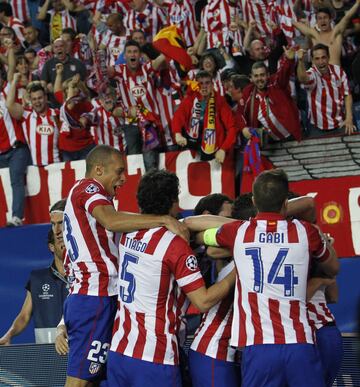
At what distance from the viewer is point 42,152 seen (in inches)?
478

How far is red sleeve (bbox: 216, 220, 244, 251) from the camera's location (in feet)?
18.2

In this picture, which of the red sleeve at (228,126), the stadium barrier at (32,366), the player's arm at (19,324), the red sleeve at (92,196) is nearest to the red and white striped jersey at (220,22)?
the red sleeve at (228,126)

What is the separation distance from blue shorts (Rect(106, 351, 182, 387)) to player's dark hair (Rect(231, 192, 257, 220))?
3.19 ft

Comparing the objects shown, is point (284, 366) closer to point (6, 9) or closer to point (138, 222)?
point (138, 222)

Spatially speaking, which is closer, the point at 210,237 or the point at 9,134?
the point at 210,237

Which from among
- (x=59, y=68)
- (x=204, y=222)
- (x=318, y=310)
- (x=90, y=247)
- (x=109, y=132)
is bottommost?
(x=318, y=310)

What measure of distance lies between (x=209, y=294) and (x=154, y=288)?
308 mm

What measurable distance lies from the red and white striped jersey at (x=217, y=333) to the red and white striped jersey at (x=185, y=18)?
8778 millimetres

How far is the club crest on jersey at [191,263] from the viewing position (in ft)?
18.3

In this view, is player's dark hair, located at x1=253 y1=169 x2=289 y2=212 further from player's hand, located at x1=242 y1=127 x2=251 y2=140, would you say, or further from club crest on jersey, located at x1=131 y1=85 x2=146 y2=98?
club crest on jersey, located at x1=131 y1=85 x2=146 y2=98

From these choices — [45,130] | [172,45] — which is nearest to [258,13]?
[172,45]

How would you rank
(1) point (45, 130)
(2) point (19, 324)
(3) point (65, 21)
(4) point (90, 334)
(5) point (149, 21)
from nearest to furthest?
(4) point (90, 334)
(2) point (19, 324)
(1) point (45, 130)
(5) point (149, 21)
(3) point (65, 21)

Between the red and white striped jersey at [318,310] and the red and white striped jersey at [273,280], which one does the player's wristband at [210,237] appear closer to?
the red and white striped jersey at [273,280]

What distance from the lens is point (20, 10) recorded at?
1634 centimetres
